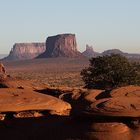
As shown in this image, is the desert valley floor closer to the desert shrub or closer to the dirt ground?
the desert shrub

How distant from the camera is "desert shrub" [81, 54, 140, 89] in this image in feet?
110

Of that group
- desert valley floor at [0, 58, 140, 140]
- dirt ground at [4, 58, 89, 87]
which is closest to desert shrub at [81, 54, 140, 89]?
desert valley floor at [0, 58, 140, 140]

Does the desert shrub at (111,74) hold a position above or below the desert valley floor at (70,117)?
below

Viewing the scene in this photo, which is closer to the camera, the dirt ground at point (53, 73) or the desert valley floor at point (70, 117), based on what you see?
the desert valley floor at point (70, 117)

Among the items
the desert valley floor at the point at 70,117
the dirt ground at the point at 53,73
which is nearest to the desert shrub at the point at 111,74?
the desert valley floor at the point at 70,117

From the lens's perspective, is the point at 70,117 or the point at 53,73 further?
the point at 53,73

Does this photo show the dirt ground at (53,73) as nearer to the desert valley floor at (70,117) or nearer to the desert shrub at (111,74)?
the desert shrub at (111,74)

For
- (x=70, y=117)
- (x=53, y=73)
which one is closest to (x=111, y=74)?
(x=70, y=117)

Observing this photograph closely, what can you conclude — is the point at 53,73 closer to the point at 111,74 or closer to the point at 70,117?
the point at 111,74

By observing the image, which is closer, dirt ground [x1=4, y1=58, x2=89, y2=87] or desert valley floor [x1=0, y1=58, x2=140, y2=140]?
desert valley floor [x1=0, y1=58, x2=140, y2=140]

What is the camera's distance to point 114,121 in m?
13.1

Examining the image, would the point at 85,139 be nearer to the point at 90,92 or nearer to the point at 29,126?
the point at 29,126

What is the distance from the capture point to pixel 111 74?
33781 millimetres

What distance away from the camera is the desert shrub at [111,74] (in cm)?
3344
